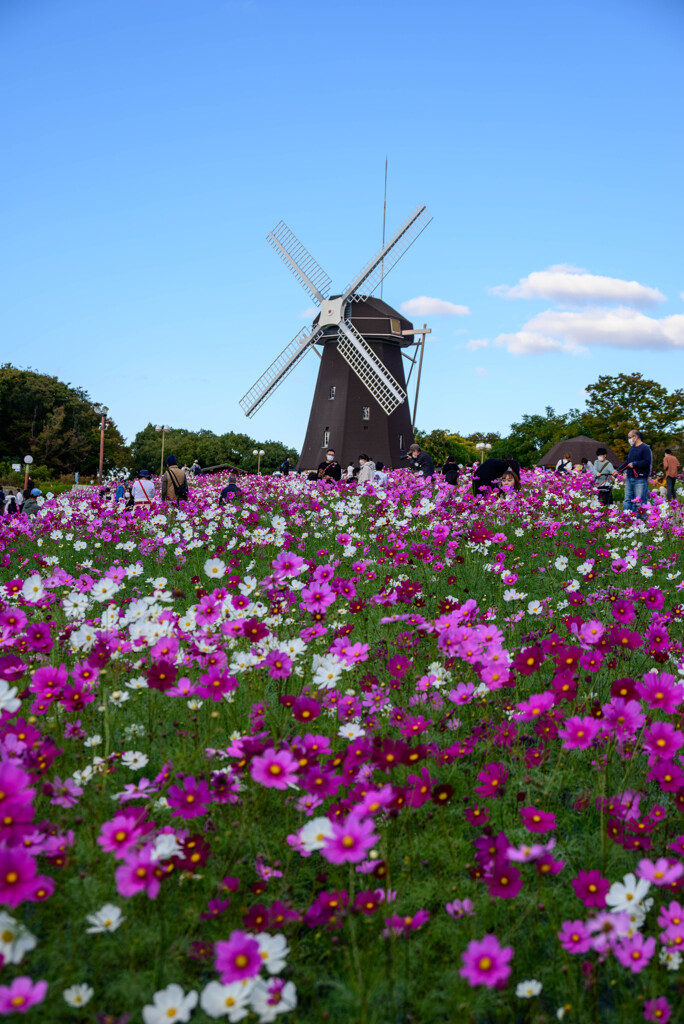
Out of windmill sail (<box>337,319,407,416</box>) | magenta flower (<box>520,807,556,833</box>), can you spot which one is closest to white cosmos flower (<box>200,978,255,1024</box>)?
magenta flower (<box>520,807,556,833</box>)

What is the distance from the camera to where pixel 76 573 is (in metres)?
7.76

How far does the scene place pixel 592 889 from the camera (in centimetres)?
183

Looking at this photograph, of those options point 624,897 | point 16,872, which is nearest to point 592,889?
point 624,897

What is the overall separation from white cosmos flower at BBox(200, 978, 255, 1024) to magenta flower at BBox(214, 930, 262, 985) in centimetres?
1

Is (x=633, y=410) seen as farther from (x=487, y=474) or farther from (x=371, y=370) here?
(x=487, y=474)

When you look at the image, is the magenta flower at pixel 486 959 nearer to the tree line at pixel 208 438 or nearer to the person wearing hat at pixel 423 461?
the person wearing hat at pixel 423 461

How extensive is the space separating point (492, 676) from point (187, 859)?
3.80 ft

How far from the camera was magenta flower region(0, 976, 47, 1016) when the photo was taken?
1.32 metres

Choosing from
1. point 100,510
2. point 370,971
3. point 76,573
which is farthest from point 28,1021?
point 100,510

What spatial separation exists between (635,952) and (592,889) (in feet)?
0.69

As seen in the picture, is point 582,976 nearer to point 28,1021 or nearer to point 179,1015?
point 179,1015

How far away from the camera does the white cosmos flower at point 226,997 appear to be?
4.61ft

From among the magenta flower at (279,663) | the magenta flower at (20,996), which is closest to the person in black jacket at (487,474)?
the magenta flower at (279,663)

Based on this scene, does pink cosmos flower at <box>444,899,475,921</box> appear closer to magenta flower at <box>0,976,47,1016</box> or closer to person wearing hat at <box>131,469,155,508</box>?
magenta flower at <box>0,976,47,1016</box>
